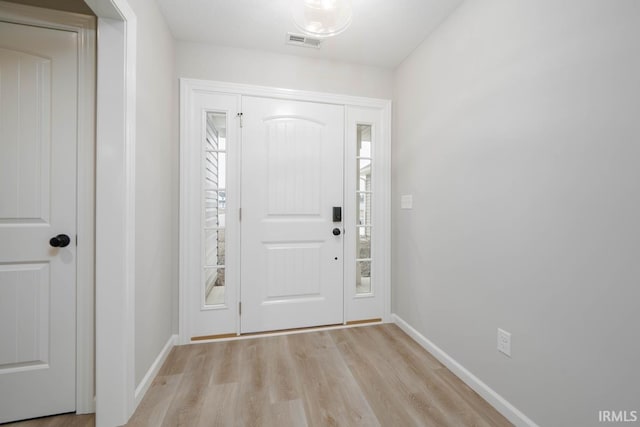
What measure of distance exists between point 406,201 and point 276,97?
1507 mm

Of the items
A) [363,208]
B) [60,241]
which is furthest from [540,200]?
[60,241]

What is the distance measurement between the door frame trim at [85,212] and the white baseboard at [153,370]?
0.22 meters

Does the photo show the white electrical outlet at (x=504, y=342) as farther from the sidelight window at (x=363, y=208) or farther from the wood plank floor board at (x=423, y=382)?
the sidelight window at (x=363, y=208)

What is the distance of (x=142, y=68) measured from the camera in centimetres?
156

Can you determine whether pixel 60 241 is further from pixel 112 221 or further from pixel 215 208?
pixel 215 208

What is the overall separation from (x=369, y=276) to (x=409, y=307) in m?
0.45

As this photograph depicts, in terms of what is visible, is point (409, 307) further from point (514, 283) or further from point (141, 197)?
point (141, 197)

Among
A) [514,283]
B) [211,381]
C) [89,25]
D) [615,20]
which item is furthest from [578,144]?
[89,25]

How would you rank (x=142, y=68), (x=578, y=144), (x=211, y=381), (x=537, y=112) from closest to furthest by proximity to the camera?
1. (x=578, y=144)
2. (x=537, y=112)
3. (x=142, y=68)
4. (x=211, y=381)

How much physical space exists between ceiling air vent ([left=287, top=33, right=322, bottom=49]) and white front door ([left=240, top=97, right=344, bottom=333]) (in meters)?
0.46

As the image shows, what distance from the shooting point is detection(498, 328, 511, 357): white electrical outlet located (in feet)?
4.72

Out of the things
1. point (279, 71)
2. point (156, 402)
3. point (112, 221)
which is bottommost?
point (156, 402)

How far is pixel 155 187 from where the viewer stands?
1.79 metres

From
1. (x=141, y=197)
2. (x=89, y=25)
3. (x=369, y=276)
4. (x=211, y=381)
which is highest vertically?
(x=89, y=25)
